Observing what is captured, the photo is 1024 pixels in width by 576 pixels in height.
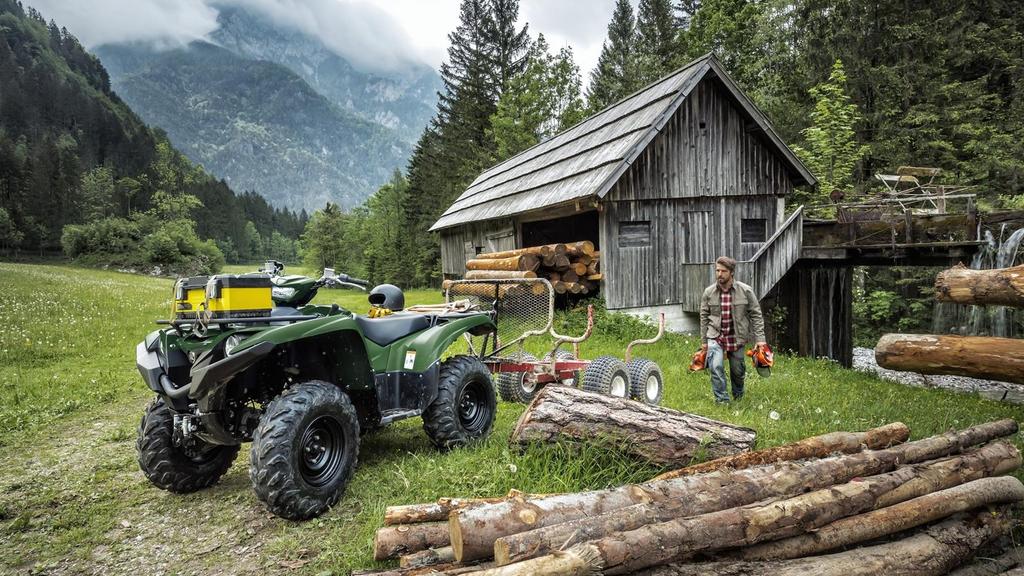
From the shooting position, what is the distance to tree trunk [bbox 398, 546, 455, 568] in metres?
2.68

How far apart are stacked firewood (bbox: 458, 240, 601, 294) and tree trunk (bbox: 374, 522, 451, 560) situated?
34.4 ft

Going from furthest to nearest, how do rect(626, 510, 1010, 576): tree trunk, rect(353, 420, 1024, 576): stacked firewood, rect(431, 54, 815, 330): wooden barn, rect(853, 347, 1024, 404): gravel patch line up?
1. rect(431, 54, 815, 330): wooden barn
2. rect(853, 347, 1024, 404): gravel patch
3. rect(626, 510, 1010, 576): tree trunk
4. rect(353, 420, 1024, 576): stacked firewood

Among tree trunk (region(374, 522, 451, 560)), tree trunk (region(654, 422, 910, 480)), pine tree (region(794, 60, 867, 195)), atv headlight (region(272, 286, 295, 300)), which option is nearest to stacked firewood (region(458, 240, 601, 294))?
atv headlight (region(272, 286, 295, 300))

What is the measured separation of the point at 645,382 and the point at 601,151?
959cm

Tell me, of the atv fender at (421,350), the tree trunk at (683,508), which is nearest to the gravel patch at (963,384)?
the tree trunk at (683,508)

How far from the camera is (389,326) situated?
4586 millimetres

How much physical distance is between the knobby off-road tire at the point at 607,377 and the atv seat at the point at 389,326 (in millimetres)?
2301

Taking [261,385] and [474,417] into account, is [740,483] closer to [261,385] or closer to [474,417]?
[474,417]

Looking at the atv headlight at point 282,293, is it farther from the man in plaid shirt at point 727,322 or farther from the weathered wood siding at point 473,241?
the weathered wood siding at point 473,241

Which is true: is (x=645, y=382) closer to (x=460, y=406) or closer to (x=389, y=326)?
(x=460, y=406)

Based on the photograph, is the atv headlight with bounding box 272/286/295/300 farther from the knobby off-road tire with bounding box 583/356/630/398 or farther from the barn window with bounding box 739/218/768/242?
the barn window with bounding box 739/218/768/242

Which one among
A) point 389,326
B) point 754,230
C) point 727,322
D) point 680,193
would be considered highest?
point 680,193

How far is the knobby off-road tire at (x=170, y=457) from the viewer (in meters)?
4.07

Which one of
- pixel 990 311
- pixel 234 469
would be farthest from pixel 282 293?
pixel 990 311
